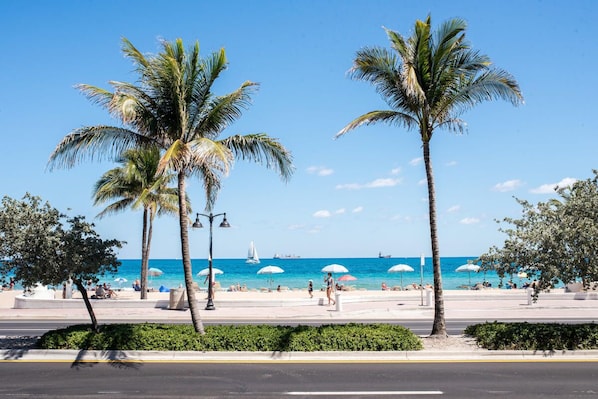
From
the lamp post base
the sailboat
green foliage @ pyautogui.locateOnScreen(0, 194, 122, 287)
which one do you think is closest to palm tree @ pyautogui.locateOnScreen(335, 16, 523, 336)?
green foliage @ pyautogui.locateOnScreen(0, 194, 122, 287)

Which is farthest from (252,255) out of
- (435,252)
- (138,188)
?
(435,252)

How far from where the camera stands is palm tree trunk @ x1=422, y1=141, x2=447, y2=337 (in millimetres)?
15258

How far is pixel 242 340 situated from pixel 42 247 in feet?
19.1

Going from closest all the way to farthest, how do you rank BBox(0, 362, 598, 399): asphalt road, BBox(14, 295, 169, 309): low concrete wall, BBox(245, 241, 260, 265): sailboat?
BBox(0, 362, 598, 399): asphalt road
BBox(14, 295, 169, 309): low concrete wall
BBox(245, 241, 260, 265): sailboat

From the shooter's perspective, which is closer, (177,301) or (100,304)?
(177,301)

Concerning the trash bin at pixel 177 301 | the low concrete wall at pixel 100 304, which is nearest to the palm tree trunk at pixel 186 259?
the trash bin at pixel 177 301

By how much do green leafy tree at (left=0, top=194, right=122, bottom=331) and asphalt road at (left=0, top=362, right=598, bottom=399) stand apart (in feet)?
7.78

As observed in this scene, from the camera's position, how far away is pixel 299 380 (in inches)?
456

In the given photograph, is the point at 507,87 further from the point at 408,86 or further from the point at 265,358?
the point at 265,358

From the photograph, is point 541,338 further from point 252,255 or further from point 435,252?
point 252,255

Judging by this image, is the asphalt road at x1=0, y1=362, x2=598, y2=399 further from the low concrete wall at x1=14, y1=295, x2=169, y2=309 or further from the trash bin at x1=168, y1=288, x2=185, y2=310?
the low concrete wall at x1=14, y1=295, x2=169, y2=309

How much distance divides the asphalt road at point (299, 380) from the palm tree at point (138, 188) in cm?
1894

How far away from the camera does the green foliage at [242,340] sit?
1366 centimetres

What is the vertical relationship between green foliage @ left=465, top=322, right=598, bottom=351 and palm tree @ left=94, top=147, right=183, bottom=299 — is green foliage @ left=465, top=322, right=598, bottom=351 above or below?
below
